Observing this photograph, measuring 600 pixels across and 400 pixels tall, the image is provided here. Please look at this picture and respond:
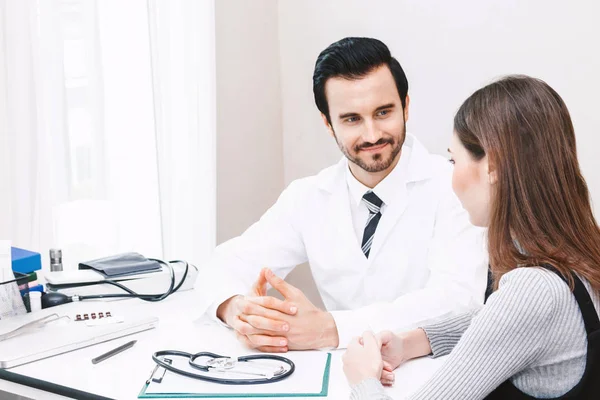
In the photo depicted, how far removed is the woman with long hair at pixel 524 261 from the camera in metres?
1.08

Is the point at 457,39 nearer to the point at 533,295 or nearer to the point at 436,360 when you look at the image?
the point at 436,360

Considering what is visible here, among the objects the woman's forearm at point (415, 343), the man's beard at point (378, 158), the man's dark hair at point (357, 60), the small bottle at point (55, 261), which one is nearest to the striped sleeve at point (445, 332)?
the woman's forearm at point (415, 343)

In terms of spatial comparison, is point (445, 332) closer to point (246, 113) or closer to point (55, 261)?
point (55, 261)

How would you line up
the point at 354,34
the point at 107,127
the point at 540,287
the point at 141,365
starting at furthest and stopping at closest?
the point at 354,34 < the point at 107,127 < the point at 141,365 < the point at 540,287

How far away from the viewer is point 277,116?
326cm

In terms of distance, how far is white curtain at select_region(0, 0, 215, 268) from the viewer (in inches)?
81.7

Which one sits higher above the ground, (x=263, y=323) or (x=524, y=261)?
(x=524, y=261)

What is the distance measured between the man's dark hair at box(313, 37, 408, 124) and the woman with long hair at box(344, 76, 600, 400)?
71 centimetres

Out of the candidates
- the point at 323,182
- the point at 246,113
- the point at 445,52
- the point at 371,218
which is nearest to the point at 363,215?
the point at 371,218

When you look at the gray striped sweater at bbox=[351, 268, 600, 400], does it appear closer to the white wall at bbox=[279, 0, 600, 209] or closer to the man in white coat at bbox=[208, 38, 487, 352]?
the man in white coat at bbox=[208, 38, 487, 352]

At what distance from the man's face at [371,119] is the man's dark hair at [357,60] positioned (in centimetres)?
2

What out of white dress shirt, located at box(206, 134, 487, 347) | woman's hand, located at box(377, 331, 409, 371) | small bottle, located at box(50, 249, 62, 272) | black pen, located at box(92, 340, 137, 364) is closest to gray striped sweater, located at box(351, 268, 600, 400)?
woman's hand, located at box(377, 331, 409, 371)

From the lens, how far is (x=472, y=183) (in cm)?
128

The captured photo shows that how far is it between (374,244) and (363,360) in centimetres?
61
